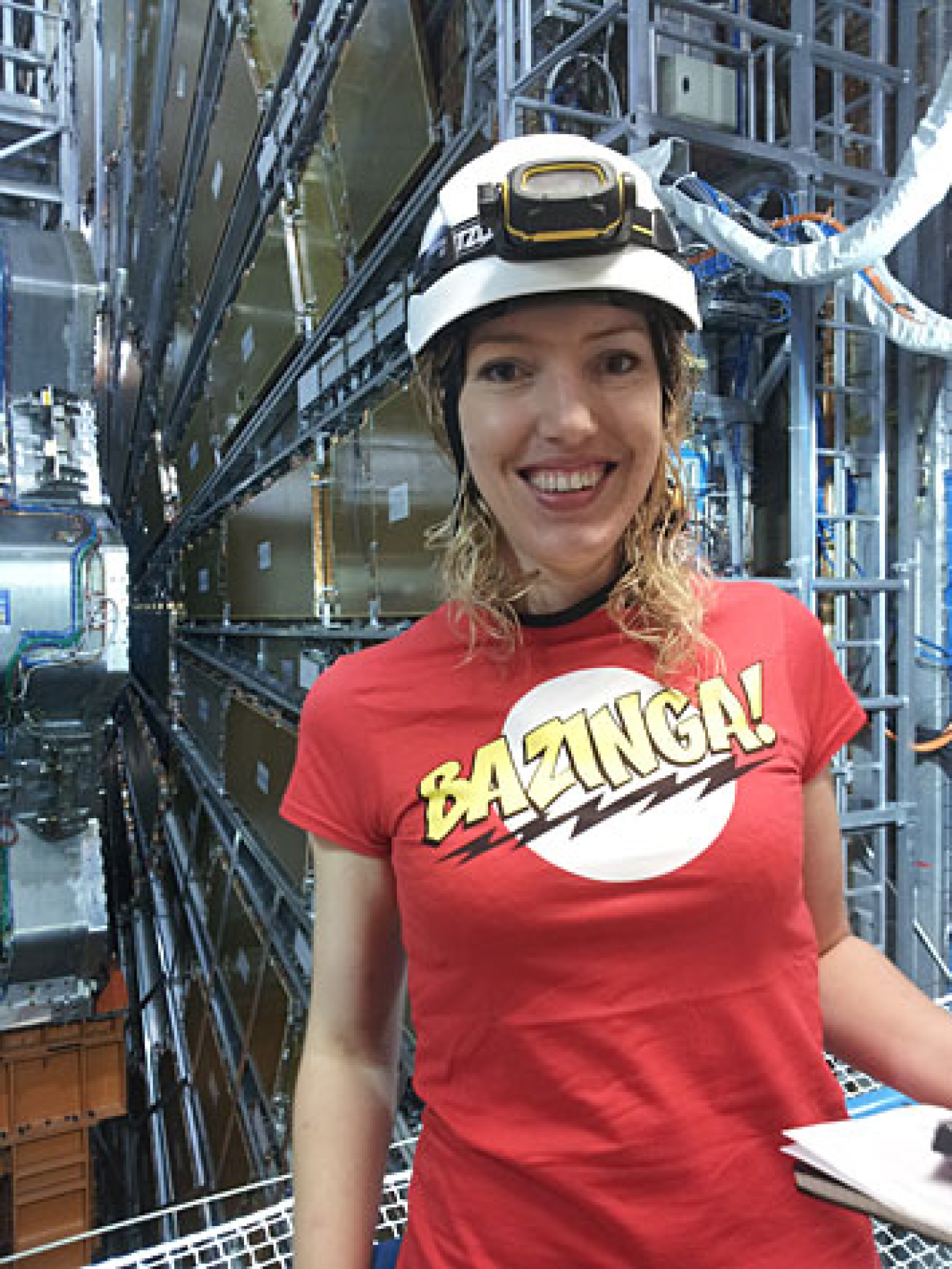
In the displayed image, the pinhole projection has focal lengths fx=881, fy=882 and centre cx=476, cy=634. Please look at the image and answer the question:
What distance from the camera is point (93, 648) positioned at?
4.16m

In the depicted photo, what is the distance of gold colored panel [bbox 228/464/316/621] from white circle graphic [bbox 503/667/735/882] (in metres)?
3.75

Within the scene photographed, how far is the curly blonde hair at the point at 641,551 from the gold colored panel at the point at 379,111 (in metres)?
2.41

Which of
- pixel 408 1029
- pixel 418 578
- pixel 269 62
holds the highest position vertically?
pixel 269 62

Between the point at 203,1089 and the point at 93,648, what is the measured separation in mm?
4926

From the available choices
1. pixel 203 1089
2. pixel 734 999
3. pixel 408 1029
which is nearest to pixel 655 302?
pixel 734 999

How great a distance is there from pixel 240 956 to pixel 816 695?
20.4 ft

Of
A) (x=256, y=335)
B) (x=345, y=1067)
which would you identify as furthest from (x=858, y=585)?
(x=256, y=335)

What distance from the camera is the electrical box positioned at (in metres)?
2.63

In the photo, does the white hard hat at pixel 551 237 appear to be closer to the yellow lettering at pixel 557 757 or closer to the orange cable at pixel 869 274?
the yellow lettering at pixel 557 757

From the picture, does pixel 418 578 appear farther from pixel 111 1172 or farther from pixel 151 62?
pixel 151 62

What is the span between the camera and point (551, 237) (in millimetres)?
818

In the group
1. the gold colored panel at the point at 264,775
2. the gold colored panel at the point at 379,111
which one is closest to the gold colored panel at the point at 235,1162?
the gold colored panel at the point at 264,775

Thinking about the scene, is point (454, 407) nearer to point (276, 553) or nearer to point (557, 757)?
point (557, 757)

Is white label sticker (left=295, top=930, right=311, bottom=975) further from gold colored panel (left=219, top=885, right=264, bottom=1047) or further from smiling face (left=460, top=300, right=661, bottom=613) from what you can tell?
smiling face (left=460, top=300, right=661, bottom=613)
